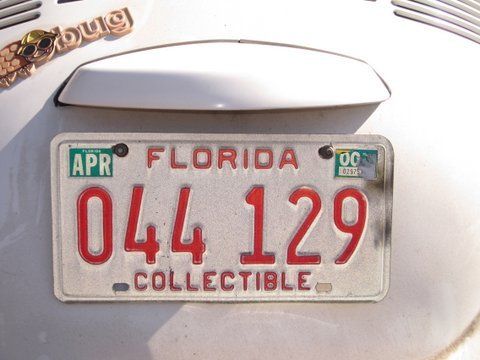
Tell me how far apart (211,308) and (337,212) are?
1.40 ft

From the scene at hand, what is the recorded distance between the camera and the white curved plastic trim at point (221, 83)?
1.60 metres

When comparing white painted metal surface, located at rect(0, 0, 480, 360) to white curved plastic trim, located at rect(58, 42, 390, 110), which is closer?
white curved plastic trim, located at rect(58, 42, 390, 110)

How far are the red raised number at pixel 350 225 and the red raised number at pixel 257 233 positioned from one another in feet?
0.63

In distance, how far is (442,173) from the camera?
1.75m

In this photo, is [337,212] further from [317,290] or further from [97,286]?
[97,286]

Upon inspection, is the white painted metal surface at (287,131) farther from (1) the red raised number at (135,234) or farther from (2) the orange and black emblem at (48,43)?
(1) the red raised number at (135,234)

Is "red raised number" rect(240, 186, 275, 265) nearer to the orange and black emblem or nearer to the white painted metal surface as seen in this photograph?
the white painted metal surface

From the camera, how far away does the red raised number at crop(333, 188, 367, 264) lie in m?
Result: 1.73

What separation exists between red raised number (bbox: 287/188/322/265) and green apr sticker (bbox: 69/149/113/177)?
0.49 metres

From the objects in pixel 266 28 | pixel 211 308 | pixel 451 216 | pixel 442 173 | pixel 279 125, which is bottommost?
pixel 211 308

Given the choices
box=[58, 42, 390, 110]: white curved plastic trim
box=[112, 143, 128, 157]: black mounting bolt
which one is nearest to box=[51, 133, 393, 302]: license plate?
box=[112, 143, 128, 157]: black mounting bolt

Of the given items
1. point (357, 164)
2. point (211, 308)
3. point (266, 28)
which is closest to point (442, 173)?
point (357, 164)

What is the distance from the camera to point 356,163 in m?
1.72

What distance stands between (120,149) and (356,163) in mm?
618
